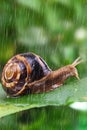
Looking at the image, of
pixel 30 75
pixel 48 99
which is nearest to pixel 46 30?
pixel 30 75

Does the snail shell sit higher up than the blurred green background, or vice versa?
the blurred green background

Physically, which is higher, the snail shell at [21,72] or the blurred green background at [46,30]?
the blurred green background at [46,30]

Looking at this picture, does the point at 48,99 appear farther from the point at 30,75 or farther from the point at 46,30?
the point at 46,30

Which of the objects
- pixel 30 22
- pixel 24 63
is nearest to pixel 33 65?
pixel 24 63

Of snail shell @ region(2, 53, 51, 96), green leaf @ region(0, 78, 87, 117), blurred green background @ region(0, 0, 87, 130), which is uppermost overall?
blurred green background @ region(0, 0, 87, 130)

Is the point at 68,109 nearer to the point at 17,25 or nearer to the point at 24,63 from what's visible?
the point at 24,63
